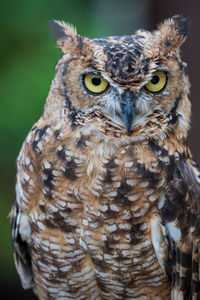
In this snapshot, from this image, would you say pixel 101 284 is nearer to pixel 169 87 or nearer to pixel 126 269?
pixel 126 269

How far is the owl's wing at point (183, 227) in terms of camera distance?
5.60 ft

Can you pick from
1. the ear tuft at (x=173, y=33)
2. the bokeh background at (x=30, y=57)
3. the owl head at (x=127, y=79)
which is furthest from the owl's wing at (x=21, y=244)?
the bokeh background at (x=30, y=57)

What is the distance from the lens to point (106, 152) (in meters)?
1.67

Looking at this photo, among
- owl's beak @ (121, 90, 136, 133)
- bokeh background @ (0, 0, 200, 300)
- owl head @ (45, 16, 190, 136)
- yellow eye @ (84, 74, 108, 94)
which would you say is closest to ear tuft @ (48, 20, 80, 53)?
owl head @ (45, 16, 190, 136)

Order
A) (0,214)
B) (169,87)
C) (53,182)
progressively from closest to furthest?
1. (169,87)
2. (53,182)
3. (0,214)

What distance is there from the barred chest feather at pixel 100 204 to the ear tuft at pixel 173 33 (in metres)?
0.32

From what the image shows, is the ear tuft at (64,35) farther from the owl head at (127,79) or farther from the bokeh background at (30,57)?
the bokeh background at (30,57)

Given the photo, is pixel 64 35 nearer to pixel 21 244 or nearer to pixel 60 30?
pixel 60 30

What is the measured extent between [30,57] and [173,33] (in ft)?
6.42

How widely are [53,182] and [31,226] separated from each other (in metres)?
0.26

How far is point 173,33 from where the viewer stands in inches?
64.9

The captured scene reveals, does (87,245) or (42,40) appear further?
(42,40)

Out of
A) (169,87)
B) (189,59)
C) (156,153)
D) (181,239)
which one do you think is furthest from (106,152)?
(189,59)

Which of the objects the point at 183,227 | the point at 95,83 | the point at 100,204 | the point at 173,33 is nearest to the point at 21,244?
the point at 100,204
